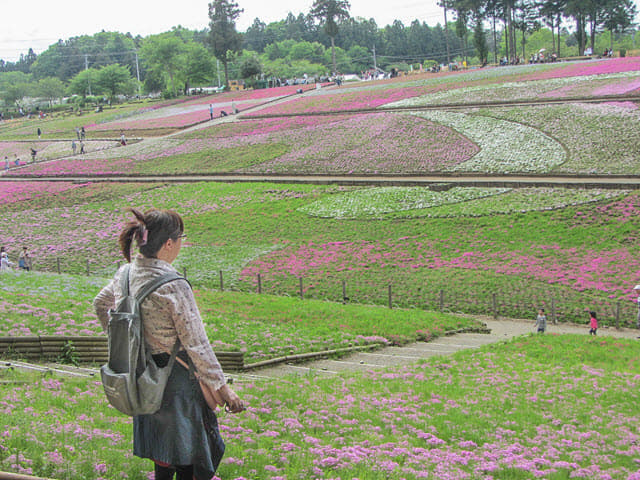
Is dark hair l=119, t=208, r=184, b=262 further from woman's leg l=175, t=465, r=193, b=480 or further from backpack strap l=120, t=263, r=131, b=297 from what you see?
woman's leg l=175, t=465, r=193, b=480

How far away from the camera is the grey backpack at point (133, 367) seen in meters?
4.34

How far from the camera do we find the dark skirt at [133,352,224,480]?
14.7 feet

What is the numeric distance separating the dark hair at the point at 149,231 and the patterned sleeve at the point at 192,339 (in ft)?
1.24

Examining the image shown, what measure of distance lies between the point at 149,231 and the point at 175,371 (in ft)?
3.23

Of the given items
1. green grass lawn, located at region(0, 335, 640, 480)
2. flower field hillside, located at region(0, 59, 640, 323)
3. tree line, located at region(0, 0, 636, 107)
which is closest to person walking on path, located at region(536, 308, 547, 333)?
flower field hillside, located at region(0, 59, 640, 323)

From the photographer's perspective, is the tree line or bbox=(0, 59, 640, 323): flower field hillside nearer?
bbox=(0, 59, 640, 323): flower field hillside

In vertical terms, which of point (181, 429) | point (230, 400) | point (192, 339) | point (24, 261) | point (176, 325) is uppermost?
point (176, 325)

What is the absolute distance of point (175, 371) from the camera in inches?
179

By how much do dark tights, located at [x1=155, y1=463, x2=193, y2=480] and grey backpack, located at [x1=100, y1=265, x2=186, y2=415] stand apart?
0.53 meters

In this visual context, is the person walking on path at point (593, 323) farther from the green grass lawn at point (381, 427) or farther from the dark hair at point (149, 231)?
the dark hair at point (149, 231)

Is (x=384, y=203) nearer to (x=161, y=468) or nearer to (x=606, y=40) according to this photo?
(x=161, y=468)

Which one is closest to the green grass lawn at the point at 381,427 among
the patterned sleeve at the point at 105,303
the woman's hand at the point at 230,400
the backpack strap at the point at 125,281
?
the patterned sleeve at the point at 105,303

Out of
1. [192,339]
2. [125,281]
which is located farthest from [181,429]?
[125,281]

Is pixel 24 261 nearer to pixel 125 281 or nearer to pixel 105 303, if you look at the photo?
pixel 105 303
